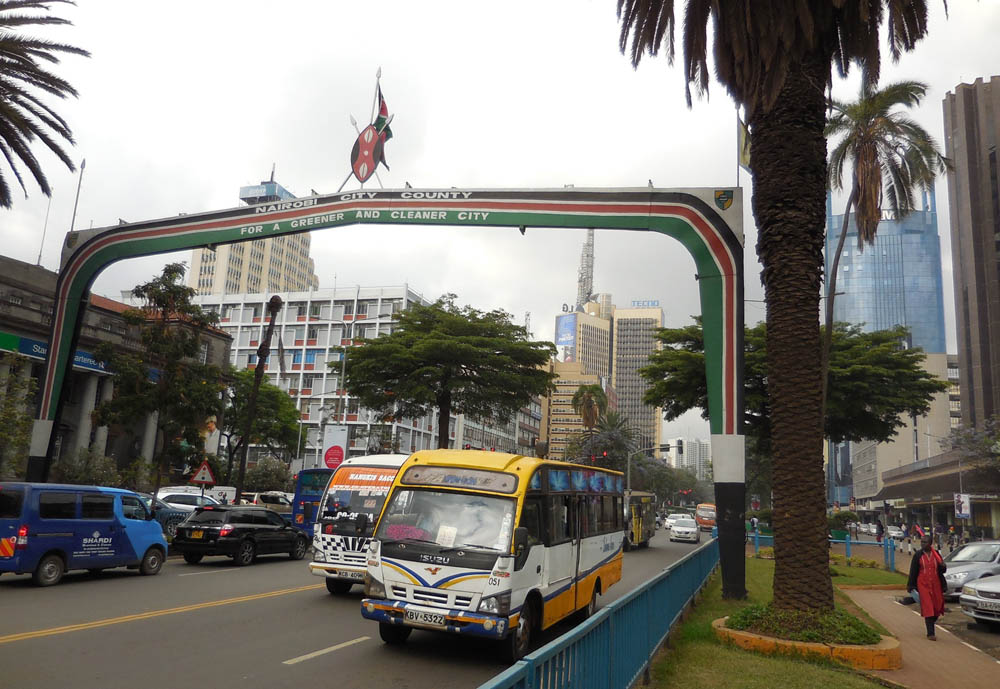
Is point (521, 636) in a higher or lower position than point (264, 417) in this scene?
lower

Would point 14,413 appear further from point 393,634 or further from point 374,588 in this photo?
point 374,588

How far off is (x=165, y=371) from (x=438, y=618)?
1758 centimetres

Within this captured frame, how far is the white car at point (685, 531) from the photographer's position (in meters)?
45.0

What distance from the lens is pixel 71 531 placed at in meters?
15.0

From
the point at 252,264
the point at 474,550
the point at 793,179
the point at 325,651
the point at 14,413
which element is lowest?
the point at 325,651

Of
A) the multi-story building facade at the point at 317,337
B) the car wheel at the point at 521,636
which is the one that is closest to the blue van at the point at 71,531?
the car wheel at the point at 521,636

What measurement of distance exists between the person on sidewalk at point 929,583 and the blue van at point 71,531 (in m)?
15.3

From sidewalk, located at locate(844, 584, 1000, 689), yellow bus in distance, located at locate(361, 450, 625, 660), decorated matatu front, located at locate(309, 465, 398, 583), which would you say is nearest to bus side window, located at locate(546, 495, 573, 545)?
yellow bus in distance, located at locate(361, 450, 625, 660)

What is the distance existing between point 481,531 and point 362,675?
2.19m

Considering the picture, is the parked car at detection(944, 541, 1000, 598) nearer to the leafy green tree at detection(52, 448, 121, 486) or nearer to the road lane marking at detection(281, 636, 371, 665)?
the road lane marking at detection(281, 636, 371, 665)

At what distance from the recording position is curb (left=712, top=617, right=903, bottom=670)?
960 cm

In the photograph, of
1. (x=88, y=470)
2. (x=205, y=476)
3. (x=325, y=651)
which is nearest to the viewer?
(x=325, y=651)

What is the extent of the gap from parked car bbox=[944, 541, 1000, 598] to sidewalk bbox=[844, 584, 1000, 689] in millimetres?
3513

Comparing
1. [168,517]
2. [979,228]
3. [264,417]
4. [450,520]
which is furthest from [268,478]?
[979,228]
